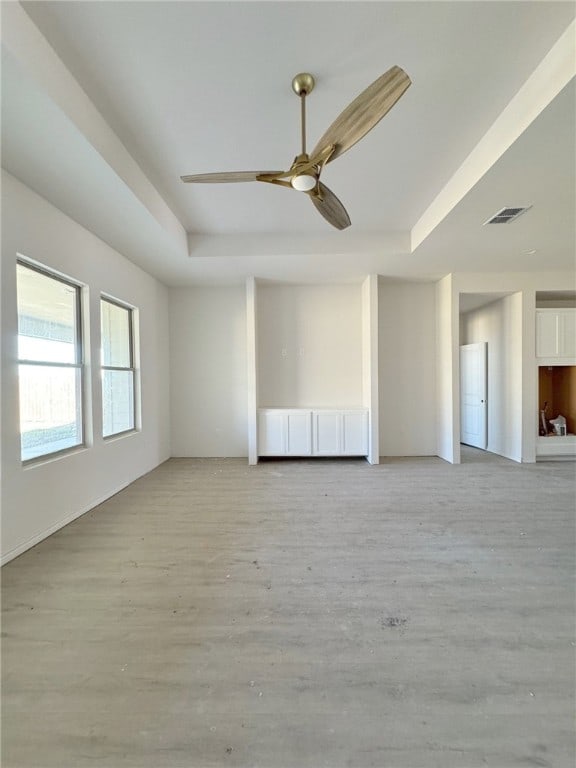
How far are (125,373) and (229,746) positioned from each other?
13.2 ft

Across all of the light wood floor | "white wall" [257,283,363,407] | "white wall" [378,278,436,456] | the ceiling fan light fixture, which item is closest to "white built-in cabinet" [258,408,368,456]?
"white wall" [257,283,363,407]

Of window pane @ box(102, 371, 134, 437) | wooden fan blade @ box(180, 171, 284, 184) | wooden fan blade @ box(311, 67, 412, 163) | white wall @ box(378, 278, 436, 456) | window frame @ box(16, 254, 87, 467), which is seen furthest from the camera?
white wall @ box(378, 278, 436, 456)

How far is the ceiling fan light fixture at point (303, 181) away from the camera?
6.51 ft

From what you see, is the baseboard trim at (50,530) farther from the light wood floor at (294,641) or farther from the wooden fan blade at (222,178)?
the wooden fan blade at (222,178)

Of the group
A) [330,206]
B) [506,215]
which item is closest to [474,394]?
[506,215]

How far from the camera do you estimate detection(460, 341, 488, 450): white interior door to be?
5664 millimetres

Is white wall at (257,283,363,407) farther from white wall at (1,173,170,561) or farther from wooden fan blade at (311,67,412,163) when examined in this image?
wooden fan blade at (311,67,412,163)

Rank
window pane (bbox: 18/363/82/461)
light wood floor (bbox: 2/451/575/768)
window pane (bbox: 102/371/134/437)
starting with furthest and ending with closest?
window pane (bbox: 102/371/134/437)
window pane (bbox: 18/363/82/461)
light wood floor (bbox: 2/451/575/768)

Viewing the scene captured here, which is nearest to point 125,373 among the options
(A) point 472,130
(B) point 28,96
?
(B) point 28,96

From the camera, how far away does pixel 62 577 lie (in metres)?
2.22

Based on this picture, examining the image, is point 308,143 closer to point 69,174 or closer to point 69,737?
point 69,174

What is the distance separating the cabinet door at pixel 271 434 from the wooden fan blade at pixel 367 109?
3745 millimetres

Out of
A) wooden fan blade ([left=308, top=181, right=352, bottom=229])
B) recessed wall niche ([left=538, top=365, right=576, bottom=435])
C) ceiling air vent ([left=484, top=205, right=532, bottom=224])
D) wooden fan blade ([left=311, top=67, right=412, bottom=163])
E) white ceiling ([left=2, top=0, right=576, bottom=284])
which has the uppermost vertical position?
white ceiling ([left=2, top=0, right=576, bottom=284])

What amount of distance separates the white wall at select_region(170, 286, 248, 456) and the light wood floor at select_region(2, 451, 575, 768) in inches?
94.9
